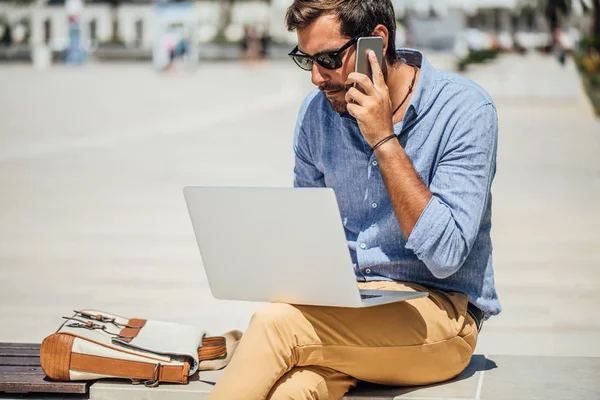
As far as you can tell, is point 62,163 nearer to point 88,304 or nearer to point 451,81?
point 88,304

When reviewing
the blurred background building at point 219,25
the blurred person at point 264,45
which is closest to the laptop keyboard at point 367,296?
the blurred background building at point 219,25

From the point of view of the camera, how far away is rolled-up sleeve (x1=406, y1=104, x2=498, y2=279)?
2904 millimetres

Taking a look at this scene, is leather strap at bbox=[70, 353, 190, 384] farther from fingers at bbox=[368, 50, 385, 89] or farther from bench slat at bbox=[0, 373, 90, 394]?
fingers at bbox=[368, 50, 385, 89]

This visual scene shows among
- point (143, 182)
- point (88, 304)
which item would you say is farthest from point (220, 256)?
point (143, 182)

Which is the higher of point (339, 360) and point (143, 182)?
point (339, 360)

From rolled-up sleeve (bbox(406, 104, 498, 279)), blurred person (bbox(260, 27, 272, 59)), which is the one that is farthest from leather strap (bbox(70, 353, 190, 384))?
blurred person (bbox(260, 27, 272, 59))

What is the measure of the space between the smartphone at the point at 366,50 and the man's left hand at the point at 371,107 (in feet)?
0.06

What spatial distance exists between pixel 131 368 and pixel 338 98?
108 centimetres

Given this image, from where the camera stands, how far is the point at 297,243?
2877mm

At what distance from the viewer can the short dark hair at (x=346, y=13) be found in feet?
10.0

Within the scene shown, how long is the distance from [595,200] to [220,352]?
22.3ft

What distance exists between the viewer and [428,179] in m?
3.17

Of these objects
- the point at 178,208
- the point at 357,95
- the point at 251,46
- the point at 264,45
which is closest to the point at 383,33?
the point at 357,95

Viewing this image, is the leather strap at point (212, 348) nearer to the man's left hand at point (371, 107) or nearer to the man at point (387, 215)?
the man at point (387, 215)
